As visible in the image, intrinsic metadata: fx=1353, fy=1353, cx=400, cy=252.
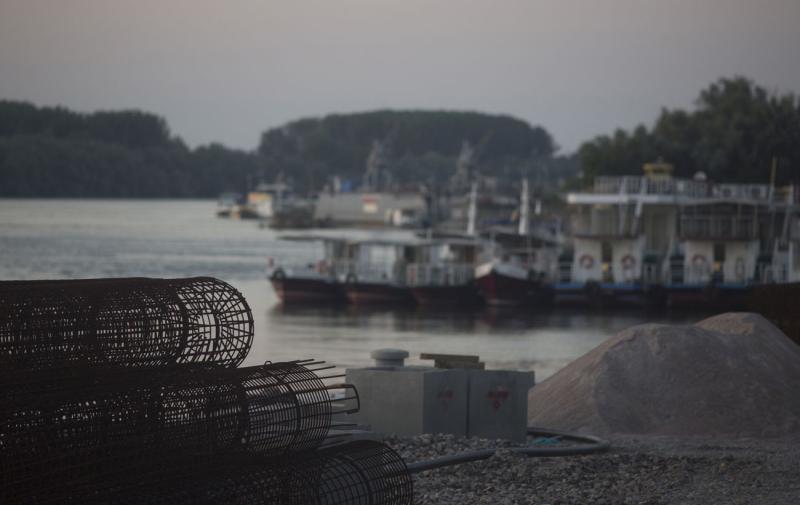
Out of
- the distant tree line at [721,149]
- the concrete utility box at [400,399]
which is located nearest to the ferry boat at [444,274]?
the distant tree line at [721,149]

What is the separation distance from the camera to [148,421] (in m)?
8.45

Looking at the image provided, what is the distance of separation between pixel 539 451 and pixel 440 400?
126 centimetres

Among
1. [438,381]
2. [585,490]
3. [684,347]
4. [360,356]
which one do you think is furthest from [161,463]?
[360,356]

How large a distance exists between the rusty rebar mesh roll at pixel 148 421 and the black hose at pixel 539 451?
2689mm

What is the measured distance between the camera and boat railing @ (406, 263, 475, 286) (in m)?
56.4

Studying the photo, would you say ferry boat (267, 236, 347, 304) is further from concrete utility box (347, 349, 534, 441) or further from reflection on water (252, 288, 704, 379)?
concrete utility box (347, 349, 534, 441)

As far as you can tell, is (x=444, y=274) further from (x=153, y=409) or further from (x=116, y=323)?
(x=153, y=409)

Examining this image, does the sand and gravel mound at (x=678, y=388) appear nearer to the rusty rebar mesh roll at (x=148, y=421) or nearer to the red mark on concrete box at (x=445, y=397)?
the red mark on concrete box at (x=445, y=397)

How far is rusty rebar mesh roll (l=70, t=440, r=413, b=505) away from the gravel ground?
1.28 m

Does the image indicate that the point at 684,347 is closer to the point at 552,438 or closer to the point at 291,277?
the point at 552,438

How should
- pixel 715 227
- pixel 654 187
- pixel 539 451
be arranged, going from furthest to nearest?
1. pixel 654 187
2. pixel 715 227
3. pixel 539 451

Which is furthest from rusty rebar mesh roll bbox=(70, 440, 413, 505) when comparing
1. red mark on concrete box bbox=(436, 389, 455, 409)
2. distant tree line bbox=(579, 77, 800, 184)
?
distant tree line bbox=(579, 77, 800, 184)

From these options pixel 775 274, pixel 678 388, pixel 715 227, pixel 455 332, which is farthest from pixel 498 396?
pixel 715 227

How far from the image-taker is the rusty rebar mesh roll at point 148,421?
25.3 feet
